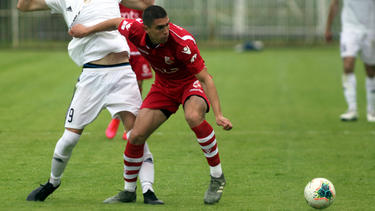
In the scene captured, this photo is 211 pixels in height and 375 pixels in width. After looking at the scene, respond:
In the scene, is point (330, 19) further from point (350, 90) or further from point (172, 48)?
point (172, 48)

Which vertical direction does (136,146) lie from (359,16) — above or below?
above

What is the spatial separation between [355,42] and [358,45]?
9 cm

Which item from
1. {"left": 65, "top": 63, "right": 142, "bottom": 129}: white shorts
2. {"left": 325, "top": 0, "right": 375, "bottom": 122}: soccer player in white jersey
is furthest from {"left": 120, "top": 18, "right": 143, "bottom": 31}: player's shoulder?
{"left": 325, "top": 0, "right": 375, "bottom": 122}: soccer player in white jersey

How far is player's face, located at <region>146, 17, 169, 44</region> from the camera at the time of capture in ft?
19.8

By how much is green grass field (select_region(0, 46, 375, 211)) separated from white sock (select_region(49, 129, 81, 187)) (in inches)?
9.4

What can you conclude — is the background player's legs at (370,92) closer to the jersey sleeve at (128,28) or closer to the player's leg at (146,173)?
the player's leg at (146,173)

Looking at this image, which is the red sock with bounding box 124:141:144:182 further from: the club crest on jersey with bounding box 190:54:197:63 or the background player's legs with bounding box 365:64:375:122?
the background player's legs with bounding box 365:64:375:122

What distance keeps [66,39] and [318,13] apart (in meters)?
10.1

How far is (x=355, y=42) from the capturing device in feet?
39.4

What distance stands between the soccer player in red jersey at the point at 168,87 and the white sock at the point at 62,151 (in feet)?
1.63

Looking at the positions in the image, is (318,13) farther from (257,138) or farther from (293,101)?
(257,138)

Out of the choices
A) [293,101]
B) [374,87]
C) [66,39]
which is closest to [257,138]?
[374,87]

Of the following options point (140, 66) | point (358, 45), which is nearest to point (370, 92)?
point (358, 45)

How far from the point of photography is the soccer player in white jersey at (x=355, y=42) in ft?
39.4
